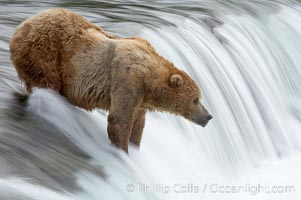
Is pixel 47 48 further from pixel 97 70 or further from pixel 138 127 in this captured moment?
pixel 138 127

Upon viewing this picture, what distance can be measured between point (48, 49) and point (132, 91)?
0.76 metres

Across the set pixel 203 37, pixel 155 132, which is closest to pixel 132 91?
pixel 155 132

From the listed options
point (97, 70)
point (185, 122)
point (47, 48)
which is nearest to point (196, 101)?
point (97, 70)

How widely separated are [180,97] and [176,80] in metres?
0.18

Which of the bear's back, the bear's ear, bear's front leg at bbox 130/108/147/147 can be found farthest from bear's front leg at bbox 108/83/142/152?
the bear's back

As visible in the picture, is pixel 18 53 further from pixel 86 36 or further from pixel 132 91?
pixel 132 91

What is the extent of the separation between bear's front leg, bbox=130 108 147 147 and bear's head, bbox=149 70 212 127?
0.15 m

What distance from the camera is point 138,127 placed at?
589cm

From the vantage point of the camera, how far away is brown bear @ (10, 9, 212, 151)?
18.3 feet

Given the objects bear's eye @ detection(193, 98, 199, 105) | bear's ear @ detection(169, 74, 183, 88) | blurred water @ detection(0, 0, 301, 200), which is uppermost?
bear's ear @ detection(169, 74, 183, 88)

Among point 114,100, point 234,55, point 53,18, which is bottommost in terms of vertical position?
point 234,55

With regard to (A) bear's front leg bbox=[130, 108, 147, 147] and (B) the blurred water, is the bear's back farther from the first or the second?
(A) bear's front leg bbox=[130, 108, 147, 147]

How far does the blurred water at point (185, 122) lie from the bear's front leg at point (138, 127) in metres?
0.09

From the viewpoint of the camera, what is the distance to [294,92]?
1048 cm
